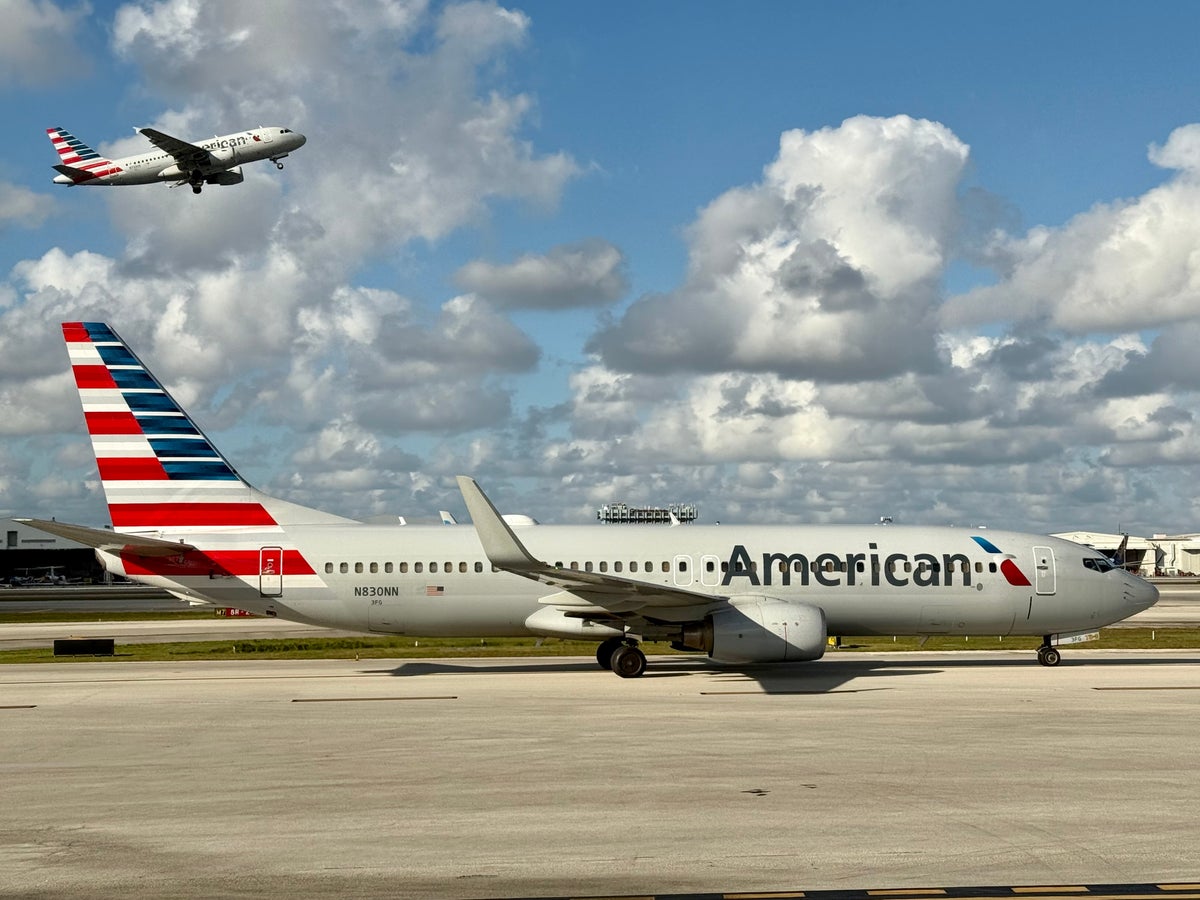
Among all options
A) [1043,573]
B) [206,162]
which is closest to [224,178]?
[206,162]

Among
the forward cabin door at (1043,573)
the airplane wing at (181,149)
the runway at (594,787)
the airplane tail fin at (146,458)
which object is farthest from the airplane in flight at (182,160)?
the forward cabin door at (1043,573)

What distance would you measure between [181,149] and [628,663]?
1241 inches

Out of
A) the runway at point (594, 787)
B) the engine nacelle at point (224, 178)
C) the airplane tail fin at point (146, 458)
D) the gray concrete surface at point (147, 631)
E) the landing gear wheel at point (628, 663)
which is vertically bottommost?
the gray concrete surface at point (147, 631)

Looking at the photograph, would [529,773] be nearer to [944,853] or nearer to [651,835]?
[651,835]

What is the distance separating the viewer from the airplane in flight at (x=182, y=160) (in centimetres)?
4794

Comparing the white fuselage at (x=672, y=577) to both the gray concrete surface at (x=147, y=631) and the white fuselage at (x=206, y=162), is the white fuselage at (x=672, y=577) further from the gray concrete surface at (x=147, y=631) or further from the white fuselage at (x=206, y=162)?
the white fuselage at (x=206, y=162)

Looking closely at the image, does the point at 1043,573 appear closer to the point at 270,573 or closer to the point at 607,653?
the point at 607,653

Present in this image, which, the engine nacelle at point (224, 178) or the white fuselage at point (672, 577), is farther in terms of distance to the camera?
the engine nacelle at point (224, 178)

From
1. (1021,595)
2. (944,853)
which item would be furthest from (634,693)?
(944,853)

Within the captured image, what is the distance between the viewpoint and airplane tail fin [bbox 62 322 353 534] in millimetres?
30359

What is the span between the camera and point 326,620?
29938 mm

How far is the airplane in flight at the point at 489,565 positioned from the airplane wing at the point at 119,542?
9 cm

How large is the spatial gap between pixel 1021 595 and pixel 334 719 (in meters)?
19.3

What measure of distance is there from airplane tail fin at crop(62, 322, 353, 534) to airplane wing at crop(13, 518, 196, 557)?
3.30ft
